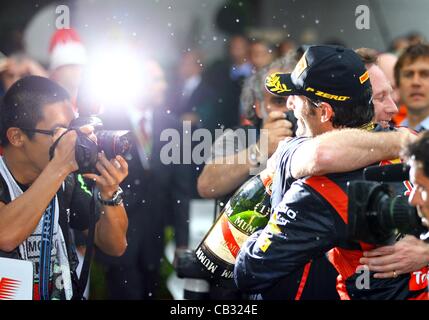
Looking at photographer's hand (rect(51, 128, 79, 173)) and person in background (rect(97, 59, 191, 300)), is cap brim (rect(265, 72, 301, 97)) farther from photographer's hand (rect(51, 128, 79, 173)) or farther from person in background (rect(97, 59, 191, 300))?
person in background (rect(97, 59, 191, 300))

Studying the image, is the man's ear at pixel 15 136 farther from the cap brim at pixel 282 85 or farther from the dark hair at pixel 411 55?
the dark hair at pixel 411 55

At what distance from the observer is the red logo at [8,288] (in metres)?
3.04

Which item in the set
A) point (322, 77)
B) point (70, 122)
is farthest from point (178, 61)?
point (322, 77)

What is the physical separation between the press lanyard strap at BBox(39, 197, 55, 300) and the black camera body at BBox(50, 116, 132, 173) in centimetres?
22

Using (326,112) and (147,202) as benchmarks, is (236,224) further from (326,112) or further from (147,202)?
(147,202)

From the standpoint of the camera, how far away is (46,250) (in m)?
3.08

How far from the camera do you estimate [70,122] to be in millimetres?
3223

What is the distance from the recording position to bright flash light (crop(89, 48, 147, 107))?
17.1 feet

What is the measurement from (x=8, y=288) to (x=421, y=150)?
1.73 meters

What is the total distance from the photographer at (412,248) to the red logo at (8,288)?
1352 millimetres

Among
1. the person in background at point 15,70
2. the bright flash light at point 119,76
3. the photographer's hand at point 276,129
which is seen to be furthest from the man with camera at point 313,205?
the person in background at point 15,70

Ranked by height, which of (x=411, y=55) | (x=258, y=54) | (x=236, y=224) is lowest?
(x=236, y=224)

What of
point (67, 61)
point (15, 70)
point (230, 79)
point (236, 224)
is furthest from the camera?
point (230, 79)

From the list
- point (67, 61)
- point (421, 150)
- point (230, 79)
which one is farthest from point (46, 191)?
point (230, 79)
